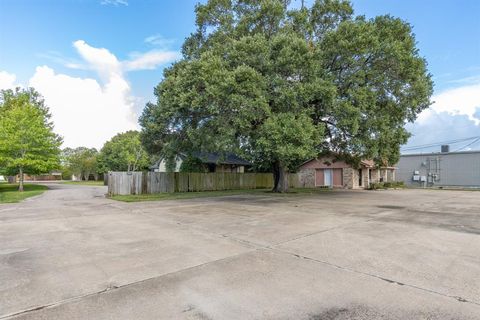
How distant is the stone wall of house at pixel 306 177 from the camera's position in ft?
99.6

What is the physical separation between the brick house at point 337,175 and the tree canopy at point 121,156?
21.3 meters

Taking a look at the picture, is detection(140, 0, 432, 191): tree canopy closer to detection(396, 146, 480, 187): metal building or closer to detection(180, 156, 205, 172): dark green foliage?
detection(180, 156, 205, 172): dark green foliage

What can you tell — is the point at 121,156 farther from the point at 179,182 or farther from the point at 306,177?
the point at 306,177

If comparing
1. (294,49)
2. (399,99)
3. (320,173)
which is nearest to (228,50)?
(294,49)

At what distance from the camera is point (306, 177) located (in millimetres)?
30859

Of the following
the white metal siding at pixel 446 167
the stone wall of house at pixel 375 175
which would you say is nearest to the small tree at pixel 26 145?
the stone wall of house at pixel 375 175

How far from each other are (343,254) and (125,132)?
55.6 meters

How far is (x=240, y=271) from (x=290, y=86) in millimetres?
10678

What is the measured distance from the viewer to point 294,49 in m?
13.5

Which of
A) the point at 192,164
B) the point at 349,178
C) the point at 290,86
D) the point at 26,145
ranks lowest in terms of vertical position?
the point at 349,178

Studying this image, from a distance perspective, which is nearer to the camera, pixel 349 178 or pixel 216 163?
pixel 216 163

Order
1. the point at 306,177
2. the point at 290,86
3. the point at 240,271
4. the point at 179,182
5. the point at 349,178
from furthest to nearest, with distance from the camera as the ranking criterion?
1. the point at 306,177
2. the point at 349,178
3. the point at 179,182
4. the point at 290,86
5. the point at 240,271

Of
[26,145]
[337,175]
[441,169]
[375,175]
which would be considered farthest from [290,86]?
[441,169]

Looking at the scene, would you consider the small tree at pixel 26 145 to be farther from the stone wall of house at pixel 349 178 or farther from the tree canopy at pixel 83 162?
the tree canopy at pixel 83 162
